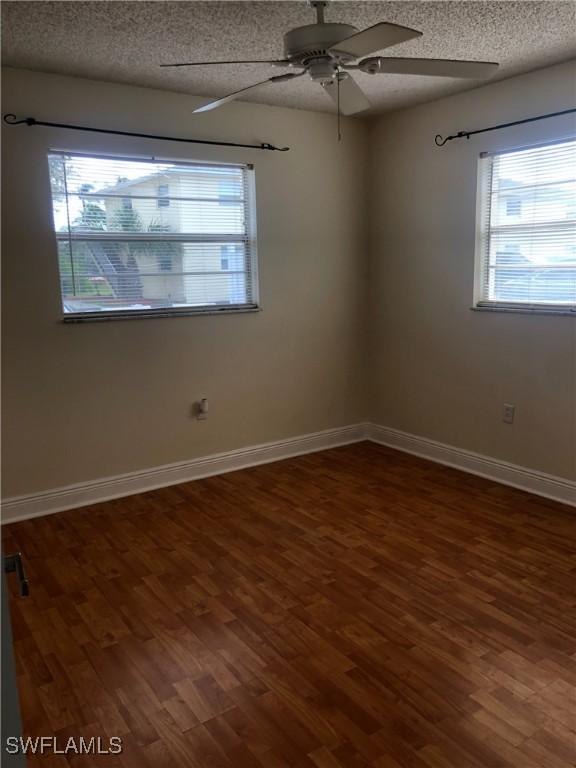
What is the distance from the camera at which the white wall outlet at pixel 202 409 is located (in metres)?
4.14

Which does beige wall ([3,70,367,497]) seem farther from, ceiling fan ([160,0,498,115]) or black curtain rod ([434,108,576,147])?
ceiling fan ([160,0,498,115])

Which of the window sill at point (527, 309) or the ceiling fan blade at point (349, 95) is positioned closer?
the ceiling fan blade at point (349, 95)

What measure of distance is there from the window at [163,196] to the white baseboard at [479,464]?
241 cm

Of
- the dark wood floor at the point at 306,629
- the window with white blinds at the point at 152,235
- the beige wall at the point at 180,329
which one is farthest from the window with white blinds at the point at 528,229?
the window with white blinds at the point at 152,235

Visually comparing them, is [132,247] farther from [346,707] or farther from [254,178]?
[346,707]

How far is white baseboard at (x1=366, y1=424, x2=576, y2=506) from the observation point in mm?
3666

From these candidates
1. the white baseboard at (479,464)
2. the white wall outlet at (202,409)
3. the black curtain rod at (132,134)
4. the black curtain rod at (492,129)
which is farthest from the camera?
the white wall outlet at (202,409)

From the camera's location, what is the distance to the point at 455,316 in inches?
165

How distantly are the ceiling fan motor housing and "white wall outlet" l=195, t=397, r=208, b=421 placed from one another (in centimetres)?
241

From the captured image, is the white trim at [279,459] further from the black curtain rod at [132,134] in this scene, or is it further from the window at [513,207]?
the black curtain rod at [132,134]

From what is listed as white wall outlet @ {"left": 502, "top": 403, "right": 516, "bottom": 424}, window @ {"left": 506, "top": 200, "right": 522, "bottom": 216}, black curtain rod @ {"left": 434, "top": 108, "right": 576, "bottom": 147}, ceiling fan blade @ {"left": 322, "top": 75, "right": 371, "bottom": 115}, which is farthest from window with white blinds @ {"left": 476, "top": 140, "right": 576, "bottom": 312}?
ceiling fan blade @ {"left": 322, "top": 75, "right": 371, "bottom": 115}

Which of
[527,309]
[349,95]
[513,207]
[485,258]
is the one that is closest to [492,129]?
[513,207]

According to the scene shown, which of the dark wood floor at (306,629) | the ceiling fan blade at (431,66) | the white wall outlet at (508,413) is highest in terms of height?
the ceiling fan blade at (431,66)

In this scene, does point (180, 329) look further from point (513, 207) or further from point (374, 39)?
point (374, 39)
